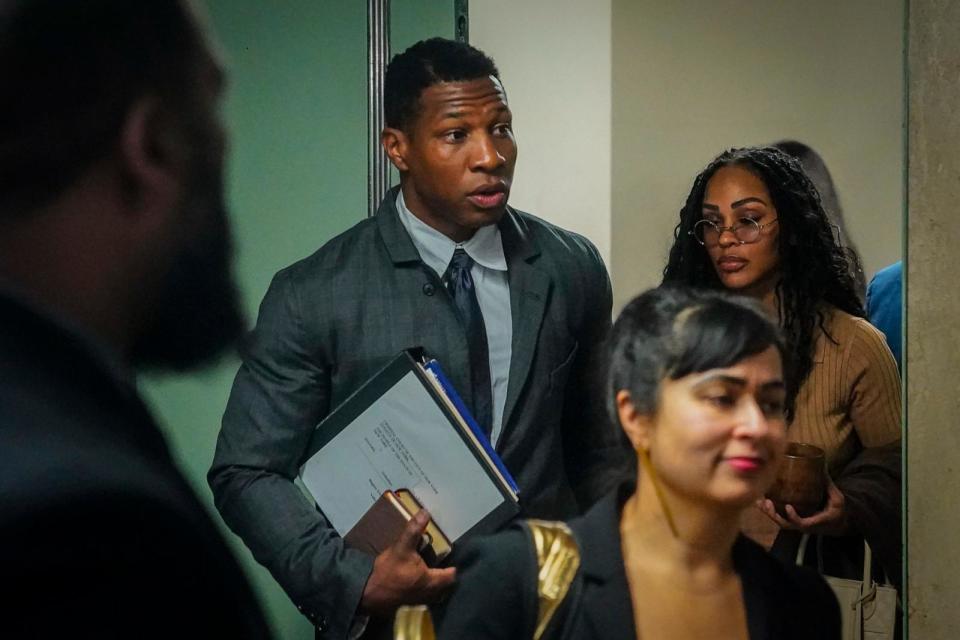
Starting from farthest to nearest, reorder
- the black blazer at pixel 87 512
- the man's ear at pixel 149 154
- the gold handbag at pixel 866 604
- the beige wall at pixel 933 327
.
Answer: the beige wall at pixel 933 327
the gold handbag at pixel 866 604
the man's ear at pixel 149 154
the black blazer at pixel 87 512

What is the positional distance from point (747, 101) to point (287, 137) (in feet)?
2.14

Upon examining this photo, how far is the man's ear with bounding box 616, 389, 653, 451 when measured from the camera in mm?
1398

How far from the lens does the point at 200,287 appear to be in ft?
5.17

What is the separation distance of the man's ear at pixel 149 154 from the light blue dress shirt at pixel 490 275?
0.31 meters

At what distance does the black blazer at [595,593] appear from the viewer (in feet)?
4.63

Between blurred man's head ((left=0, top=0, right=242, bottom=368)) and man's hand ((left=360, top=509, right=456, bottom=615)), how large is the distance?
0.36 m

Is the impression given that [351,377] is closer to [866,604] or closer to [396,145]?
[396,145]

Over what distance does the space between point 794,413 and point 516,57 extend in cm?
61

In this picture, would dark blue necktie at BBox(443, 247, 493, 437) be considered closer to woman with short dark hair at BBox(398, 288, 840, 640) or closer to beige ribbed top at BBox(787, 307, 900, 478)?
woman with short dark hair at BBox(398, 288, 840, 640)

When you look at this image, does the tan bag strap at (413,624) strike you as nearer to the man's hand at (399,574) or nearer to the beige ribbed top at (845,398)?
the man's hand at (399,574)

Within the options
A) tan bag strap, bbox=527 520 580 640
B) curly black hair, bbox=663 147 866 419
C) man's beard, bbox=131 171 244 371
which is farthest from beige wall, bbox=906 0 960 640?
man's beard, bbox=131 171 244 371

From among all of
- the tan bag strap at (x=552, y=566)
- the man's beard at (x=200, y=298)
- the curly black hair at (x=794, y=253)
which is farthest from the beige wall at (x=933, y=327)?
the man's beard at (x=200, y=298)

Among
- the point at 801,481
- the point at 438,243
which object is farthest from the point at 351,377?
the point at 801,481

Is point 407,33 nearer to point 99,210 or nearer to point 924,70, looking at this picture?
point 99,210
